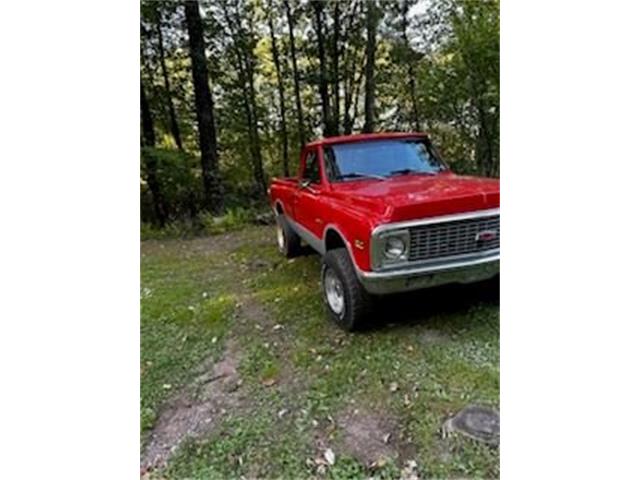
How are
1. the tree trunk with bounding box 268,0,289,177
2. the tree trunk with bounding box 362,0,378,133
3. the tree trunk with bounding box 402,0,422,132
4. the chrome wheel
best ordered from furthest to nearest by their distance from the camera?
the tree trunk with bounding box 268,0,289,177 < the tree trunk with bounding box 362,0,378,133 < the tree trunk with bounding box 402,0,422,132 < the chrome wheel

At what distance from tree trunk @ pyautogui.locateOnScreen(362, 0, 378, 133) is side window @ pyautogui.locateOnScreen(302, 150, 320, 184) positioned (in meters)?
0.36

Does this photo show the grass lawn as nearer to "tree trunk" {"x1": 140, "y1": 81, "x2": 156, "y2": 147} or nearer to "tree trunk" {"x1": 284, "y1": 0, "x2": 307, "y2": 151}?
"tree trunk" {"x1": 140, "y1": 81, "x2": 156, "y2": 147}

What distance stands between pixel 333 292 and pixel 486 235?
814 mm

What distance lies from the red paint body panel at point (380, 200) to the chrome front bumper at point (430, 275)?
0.07m

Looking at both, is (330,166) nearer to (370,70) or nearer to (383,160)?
(383,160)

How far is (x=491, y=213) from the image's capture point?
2143 mm

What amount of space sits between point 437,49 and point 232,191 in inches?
68.4

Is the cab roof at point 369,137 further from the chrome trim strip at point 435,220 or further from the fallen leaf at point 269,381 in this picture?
the fallen leaf at point 269,381

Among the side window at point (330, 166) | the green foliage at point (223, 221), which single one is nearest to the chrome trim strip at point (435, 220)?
the side window at point (330, 166)

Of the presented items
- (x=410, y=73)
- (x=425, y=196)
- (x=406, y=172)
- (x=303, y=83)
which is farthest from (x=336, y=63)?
(x=425, y=196)

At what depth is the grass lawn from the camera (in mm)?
1621

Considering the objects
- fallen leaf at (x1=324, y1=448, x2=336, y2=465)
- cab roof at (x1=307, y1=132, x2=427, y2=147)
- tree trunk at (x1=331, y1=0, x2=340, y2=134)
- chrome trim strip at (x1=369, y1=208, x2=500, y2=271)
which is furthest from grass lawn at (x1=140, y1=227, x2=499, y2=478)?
tree trunk at (x1=331, y1=0, x2=340, y2=134)
